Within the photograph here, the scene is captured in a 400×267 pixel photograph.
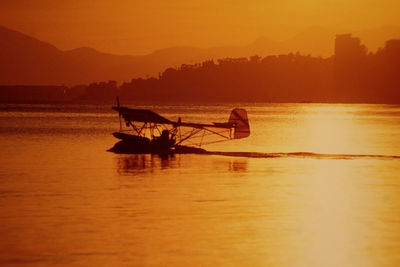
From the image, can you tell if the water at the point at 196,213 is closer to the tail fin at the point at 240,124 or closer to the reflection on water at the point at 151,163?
the reflection on water at the point at 151,163

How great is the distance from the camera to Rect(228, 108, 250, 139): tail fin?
56.9 meters

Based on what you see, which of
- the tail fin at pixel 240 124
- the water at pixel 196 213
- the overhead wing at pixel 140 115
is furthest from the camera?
the tail fin at pixel 240 124

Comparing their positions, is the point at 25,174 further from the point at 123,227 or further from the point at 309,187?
the point at 123,227

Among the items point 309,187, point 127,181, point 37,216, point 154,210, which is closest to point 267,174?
point 309,187

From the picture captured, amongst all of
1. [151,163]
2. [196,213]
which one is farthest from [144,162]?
[196,213]

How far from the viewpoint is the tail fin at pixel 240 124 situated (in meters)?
56.9

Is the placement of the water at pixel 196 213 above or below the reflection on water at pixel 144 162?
above

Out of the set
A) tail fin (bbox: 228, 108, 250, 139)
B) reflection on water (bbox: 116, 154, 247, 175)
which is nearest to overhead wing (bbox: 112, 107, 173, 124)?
reflection on water (bbox: 116, 154, 247, 175)

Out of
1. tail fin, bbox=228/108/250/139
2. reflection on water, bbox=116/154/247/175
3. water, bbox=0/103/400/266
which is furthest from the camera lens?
tail fin, bbox=228/108/250/139

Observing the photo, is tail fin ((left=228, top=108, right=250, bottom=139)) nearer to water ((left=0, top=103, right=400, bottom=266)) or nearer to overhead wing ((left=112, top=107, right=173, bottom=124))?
water ((left=0, top=103, right=400, bottom=266))

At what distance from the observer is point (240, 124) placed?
187 ft

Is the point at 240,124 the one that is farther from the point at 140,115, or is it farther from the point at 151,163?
the point at 151,163

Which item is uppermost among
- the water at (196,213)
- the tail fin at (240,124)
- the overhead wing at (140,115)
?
the overhead wing at (140,115)

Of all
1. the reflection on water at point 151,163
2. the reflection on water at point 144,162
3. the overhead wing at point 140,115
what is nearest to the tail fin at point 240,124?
the reflection on water at point 151,163
